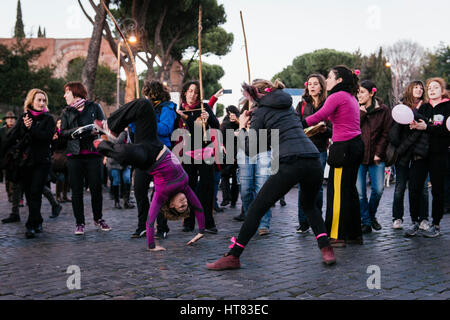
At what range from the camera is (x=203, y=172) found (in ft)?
24.0

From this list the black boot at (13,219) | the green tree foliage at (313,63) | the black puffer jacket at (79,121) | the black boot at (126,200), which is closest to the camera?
the black puffer jacket at (79,121)

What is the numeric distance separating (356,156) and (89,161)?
341 centimetres

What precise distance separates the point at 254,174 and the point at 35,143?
9.68 feet

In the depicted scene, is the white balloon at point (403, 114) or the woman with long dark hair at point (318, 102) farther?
the woman with long dark hair at point (318, 102)

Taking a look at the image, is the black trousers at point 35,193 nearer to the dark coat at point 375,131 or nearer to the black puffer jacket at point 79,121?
the black puffer jacket at point 79,121

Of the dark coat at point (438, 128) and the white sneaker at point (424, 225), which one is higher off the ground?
the dark coat at point (438, 128)

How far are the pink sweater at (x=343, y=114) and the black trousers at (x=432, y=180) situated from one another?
1.26 m

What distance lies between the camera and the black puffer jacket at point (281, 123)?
5.14 metres

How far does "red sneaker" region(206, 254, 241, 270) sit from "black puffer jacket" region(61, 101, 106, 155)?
2779mm

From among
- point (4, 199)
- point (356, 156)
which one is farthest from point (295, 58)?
point (356, 156)

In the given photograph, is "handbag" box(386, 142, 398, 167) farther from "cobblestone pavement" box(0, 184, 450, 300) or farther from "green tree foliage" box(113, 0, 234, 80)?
"green tree foliage" box(113, 0, 234, 80)

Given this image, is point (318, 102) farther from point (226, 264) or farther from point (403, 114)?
point (226, 264)

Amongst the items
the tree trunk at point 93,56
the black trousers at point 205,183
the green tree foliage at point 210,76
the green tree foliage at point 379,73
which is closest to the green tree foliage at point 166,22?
the tree trunk at point 93,56
